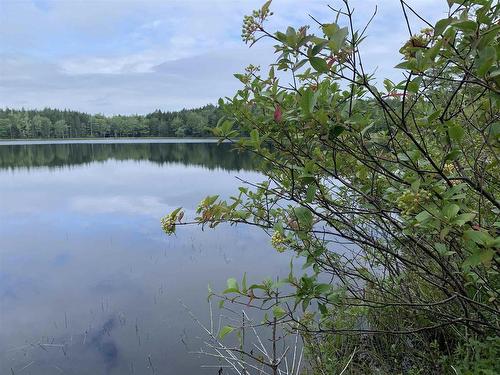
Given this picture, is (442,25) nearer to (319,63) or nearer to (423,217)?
(319,63)

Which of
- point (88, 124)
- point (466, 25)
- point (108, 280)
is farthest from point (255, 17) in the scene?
point (88, 124)

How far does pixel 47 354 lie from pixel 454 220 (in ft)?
19.5

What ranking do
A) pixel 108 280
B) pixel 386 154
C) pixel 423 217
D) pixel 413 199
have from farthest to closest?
pixel 108 280
pixel 386 154
pixel 413 199
pixel 423 217

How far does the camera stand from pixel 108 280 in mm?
7754

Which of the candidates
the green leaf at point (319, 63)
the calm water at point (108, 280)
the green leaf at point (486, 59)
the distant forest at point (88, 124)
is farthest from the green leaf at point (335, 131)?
the distant forest at point (88, 124)

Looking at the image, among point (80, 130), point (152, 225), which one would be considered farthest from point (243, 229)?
point (80, 130)

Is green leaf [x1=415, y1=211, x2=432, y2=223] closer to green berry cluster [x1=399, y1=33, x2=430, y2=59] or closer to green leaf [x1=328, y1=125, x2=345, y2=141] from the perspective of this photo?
green leaf [x1=328, y1=125, x2=345, y2=141]

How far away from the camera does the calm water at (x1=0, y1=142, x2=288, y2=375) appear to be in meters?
5.36

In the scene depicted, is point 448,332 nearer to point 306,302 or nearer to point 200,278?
point 306,302

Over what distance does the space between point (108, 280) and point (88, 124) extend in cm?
9909

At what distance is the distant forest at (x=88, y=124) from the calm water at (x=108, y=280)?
65643 mm

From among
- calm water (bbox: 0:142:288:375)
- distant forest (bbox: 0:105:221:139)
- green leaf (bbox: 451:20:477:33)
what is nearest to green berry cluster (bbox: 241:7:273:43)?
green leaf (bbox: 451:20:477:33)

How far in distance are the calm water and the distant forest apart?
6564cm

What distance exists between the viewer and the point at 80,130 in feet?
312
